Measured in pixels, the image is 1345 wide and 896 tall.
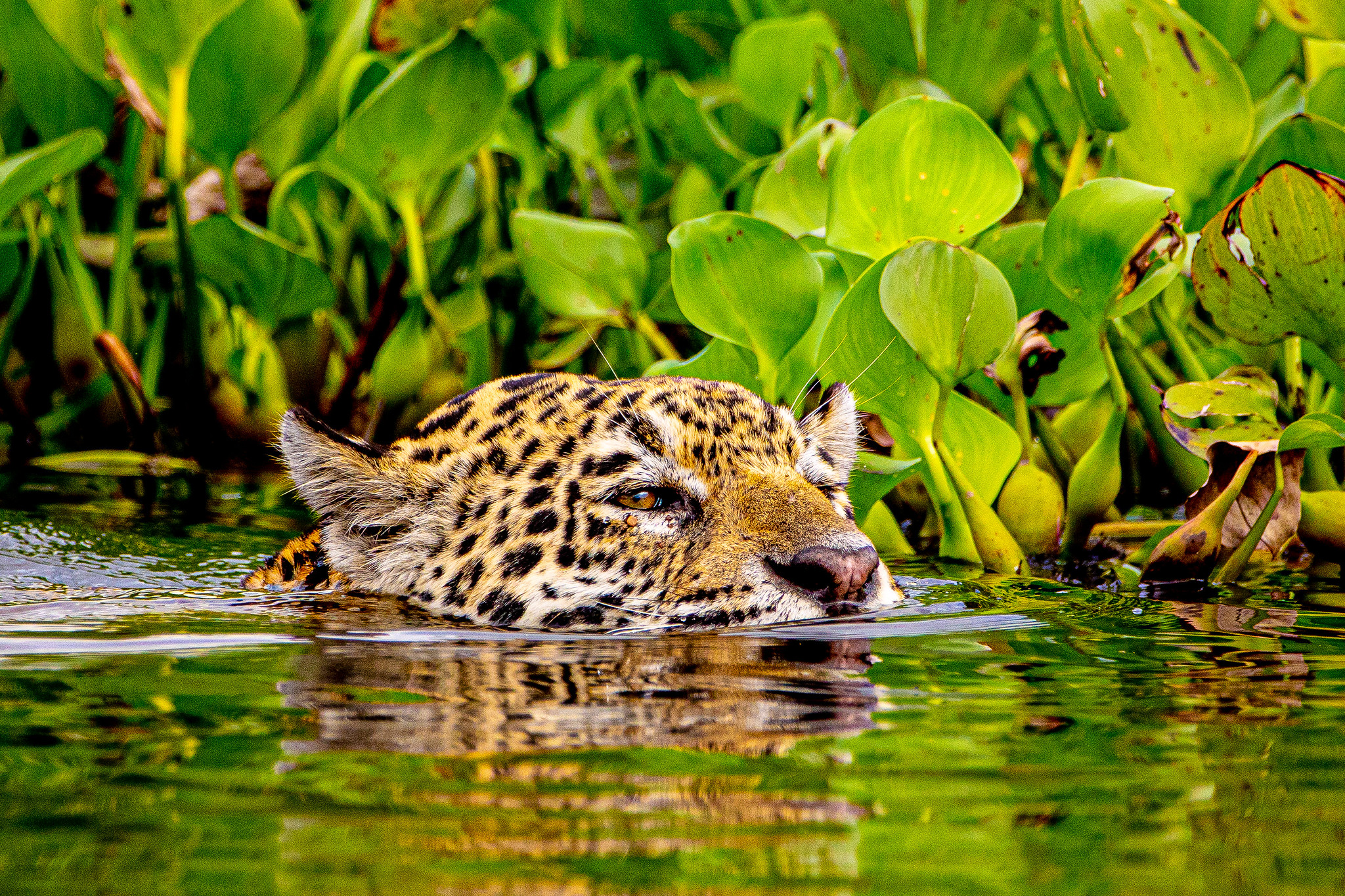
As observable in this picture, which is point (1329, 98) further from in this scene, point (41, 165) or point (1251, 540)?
point (41, 165)

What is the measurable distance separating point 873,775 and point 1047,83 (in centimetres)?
641

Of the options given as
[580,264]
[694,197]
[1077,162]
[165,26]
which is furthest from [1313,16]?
[165,26]

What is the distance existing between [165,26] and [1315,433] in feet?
18.8

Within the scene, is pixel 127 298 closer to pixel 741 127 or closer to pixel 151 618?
pixel 741 127

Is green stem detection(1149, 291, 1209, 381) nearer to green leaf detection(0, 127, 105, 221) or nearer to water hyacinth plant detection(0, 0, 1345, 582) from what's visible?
water hyacinth plant detection(0, 0, 1345, 582)

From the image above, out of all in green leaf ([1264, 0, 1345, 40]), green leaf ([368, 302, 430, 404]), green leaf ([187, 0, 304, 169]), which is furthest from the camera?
green leaf ([368, 302, 430, 404])

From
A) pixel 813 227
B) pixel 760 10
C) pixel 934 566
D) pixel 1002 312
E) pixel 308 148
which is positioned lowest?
pixel 934 566

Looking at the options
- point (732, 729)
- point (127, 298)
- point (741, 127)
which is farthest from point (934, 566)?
point (127, 298)

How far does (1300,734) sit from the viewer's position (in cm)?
319

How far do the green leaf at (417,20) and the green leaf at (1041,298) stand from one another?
293 cm

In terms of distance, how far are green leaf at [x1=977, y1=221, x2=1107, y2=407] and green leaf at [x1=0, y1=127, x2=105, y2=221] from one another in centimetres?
429

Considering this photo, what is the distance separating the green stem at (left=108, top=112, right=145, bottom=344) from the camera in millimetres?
8836

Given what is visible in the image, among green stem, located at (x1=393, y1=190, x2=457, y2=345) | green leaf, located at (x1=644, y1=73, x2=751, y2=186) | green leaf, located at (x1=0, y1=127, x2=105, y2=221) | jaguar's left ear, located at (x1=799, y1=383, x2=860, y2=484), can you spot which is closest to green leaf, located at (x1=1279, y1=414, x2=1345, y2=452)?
jaguar's left ear, located at (x1=799, y1=383, x2=860, y2=484)

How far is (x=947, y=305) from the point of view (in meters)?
5.46
